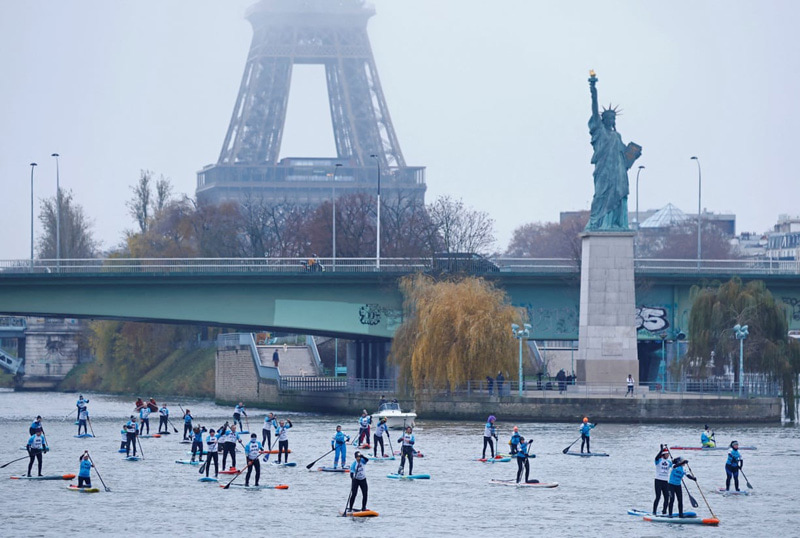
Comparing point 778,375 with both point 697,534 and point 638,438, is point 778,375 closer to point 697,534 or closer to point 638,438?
point 638,438

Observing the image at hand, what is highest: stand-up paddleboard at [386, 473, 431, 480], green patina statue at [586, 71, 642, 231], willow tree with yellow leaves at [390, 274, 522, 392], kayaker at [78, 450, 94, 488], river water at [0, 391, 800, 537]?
green patina statue at [586, 71, 642, 231]

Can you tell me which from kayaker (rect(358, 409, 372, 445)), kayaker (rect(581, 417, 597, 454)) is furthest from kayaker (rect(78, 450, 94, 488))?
kayaker (rect(581, 417, 597, 454))

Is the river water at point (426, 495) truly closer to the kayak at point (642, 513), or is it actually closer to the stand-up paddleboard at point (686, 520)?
the kayak at point (642, 513)

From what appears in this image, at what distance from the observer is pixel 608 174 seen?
254 feet

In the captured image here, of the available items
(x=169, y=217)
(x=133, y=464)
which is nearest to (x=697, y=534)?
(x=133, y=464)

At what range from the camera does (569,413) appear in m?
74.5

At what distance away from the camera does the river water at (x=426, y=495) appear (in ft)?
128

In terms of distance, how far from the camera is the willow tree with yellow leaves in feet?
254

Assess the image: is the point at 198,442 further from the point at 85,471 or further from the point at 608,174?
the point at 608,174

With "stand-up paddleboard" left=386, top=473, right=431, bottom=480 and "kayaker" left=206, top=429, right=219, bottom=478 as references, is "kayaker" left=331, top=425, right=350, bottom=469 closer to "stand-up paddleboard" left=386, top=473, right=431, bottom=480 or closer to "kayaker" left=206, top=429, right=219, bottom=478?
"stand-up paddleboard" left=386, top=473, right=431, bottom=480

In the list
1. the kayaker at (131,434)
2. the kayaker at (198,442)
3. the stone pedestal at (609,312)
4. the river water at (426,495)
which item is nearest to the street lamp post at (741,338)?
the stone pedestal at (609,312)

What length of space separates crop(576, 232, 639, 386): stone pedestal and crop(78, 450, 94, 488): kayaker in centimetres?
3472

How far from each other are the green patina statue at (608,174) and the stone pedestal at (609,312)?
103 centimetres

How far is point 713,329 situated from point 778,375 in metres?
4.39
